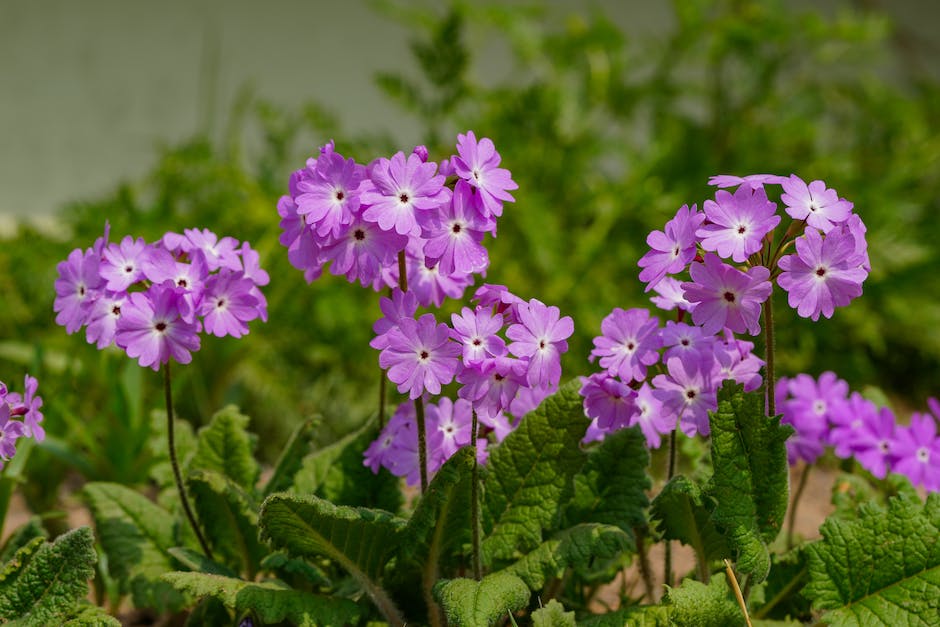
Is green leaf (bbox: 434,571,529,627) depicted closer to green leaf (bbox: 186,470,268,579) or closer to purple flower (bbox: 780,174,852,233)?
green leaf (bbox: 186,470,268,579)

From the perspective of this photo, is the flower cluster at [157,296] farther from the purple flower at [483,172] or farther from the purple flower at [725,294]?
the purple flower at [725,294]

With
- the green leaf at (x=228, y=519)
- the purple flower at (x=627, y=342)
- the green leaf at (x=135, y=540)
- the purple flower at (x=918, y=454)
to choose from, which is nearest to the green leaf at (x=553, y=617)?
the purple flower at (x=627, y=342)

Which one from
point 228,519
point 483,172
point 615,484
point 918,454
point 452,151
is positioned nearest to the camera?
point 483,172

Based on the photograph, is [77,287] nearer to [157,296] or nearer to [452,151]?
[157,296]

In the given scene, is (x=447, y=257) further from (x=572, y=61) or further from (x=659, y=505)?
(x=572, y=61)

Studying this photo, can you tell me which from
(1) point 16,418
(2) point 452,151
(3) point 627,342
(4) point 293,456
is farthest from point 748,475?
(2) point 452,151

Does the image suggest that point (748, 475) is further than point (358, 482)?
No
